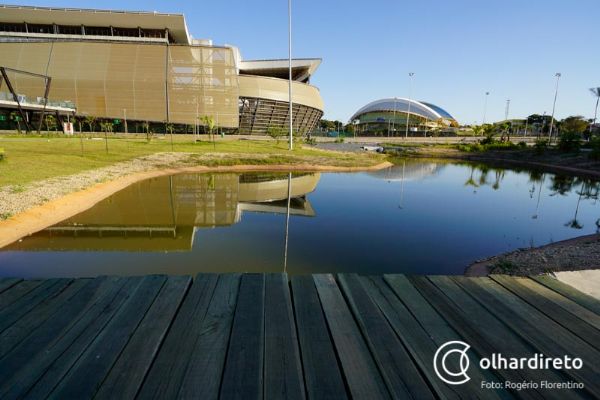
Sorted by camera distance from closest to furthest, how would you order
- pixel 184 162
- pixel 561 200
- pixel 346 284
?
pixel 346 284
pixel 561 200
pixel 184 162

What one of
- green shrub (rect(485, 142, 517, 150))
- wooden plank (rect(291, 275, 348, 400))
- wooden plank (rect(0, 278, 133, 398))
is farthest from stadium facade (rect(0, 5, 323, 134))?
wooden plank (rect(291, 275, 348, 400))

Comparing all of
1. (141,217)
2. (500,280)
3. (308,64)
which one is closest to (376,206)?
(141,217)

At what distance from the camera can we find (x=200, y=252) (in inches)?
412

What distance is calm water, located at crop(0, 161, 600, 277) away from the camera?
9.51 m

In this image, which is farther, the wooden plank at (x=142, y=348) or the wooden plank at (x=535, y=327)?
the wooden plank at (x=535, y=327)

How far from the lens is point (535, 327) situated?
280 cm

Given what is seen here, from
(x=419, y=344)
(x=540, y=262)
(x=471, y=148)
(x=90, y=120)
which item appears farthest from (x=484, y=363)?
(x=471, y=148)

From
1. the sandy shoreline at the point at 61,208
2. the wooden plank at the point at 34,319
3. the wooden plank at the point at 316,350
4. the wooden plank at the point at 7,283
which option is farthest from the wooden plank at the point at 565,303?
the sandy shoreline at the point at 61,208

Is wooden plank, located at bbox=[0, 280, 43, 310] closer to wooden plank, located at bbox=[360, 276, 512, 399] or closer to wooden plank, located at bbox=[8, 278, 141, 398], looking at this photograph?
wooden plank, located at bbox=[8, 278, 141, 398]

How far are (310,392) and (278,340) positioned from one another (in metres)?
0.59

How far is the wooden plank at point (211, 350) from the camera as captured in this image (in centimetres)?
197

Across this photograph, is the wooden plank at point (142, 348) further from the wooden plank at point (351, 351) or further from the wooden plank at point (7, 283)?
the wooden plank at point (7, 283)

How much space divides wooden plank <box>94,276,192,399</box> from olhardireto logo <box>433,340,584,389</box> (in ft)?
6.79

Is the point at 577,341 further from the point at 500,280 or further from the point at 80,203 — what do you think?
the point at 80,203
